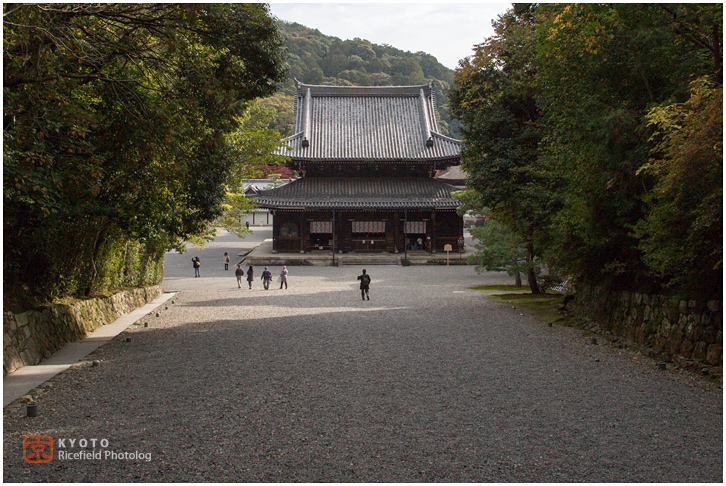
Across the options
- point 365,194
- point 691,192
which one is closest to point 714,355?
point 691,192

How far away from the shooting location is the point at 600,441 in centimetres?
525

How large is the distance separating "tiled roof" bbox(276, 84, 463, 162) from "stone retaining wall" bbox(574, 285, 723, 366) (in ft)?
81.5

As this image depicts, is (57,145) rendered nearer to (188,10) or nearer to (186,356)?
(188,10)

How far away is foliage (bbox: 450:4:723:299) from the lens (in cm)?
712

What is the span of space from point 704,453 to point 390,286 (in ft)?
57.9

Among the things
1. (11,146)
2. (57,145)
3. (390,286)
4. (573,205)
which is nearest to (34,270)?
(57,145)

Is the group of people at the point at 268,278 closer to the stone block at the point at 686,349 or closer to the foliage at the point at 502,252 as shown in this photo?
the foliage at the point at 502,252

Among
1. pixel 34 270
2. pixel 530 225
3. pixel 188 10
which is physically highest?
pixel 188 10

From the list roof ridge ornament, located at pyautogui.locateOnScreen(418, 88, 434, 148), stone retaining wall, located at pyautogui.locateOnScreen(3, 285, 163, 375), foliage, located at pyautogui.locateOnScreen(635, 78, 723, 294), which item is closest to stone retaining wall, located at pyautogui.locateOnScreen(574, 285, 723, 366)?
foliage, located at pyautogui.locateOnScreen(635, 78, 723, 294)

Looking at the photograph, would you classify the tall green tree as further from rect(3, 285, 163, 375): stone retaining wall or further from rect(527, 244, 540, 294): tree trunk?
rect(3, 285, 163, 375): stone retaining wall

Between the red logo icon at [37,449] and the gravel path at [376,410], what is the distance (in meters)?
0.09

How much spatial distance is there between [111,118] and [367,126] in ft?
102

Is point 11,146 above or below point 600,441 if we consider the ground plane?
above

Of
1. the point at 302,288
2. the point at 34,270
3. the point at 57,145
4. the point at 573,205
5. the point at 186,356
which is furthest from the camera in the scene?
the point at 302,288
